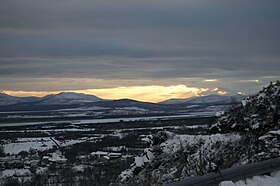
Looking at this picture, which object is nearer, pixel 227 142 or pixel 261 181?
pixel 261 181

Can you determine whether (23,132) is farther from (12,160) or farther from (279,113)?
(279,113)

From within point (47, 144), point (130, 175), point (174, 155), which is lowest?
point (47, 144)

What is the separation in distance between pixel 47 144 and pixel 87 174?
50.7 m

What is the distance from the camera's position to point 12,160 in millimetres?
68375

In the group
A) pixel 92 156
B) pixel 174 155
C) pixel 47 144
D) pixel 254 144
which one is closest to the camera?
pixel 254 144

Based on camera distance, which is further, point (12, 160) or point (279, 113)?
point (12, 160)

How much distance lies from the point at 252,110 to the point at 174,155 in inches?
148

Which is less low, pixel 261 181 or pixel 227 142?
pixel 227 142

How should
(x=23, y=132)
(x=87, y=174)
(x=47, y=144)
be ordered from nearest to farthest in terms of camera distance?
(x=87, y=174)
(x=47, y=144)
(x=23, y=132)

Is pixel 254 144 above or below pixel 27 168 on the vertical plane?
above

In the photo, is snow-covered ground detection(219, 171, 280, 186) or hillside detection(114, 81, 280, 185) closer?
snow-covered ground detection(219, 171, 280, 186)

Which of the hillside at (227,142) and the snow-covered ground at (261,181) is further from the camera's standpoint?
the hillside at (227,142)

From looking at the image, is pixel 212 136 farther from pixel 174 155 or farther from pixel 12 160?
pixel 12 160

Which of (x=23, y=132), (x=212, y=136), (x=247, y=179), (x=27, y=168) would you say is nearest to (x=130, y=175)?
(x=212, y=136)
